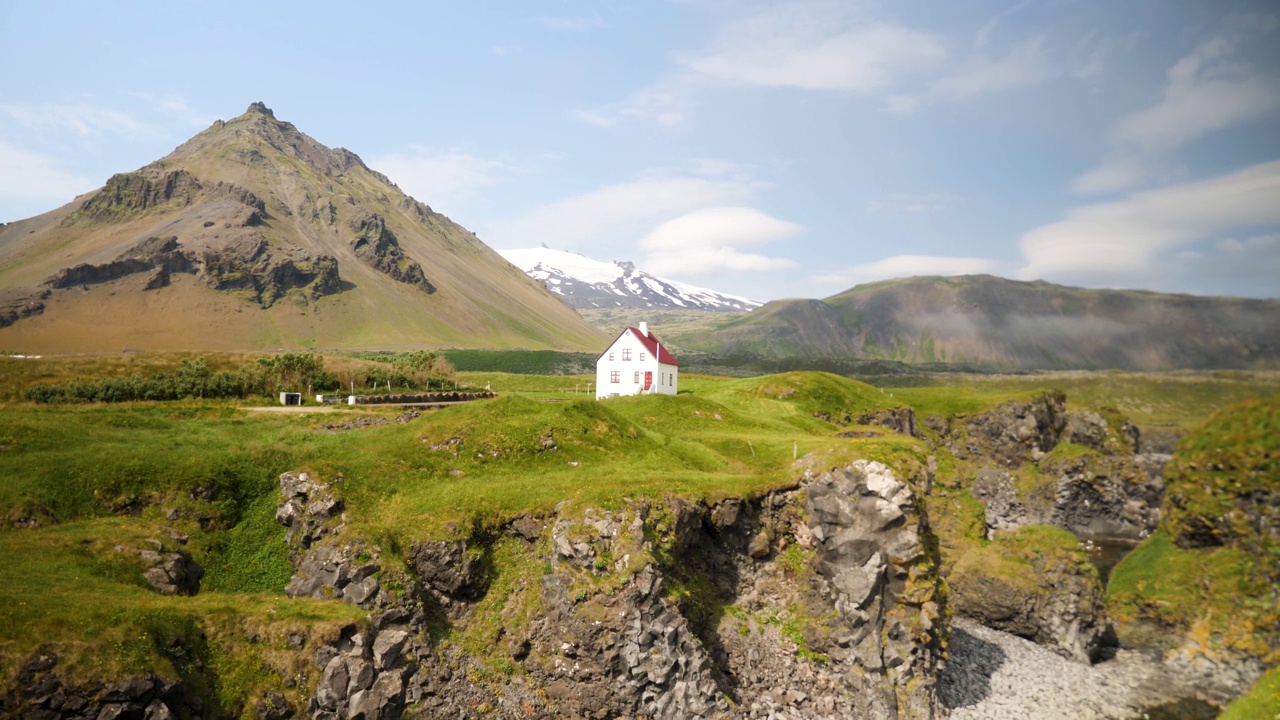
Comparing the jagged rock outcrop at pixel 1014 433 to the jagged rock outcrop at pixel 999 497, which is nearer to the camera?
the jagged rock outcrop at pixel 999 497

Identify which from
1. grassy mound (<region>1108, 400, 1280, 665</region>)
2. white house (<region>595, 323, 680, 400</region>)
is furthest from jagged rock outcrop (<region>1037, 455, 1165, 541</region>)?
grassy mound (<region>1108, 400, 1280, 665</region>)

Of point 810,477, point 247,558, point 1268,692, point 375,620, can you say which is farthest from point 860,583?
point 247,558

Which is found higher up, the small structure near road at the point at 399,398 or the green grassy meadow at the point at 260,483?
the small structure near road at the point at 399,398

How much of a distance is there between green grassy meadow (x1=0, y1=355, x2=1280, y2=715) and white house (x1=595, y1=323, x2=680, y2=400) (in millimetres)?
18013

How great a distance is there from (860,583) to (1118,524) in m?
56.2

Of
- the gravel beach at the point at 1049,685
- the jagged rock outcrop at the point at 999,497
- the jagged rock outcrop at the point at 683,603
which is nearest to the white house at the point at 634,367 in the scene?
the jagged rock outcrop at the point at 683,603

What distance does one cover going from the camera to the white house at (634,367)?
250 ft

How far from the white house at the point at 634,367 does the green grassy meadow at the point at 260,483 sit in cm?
1801

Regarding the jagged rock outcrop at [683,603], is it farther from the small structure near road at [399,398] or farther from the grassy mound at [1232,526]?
the small structure near road at [399,398]

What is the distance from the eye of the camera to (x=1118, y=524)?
232 ft

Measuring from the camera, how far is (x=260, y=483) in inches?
1377

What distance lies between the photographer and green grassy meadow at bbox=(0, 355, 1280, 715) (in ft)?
68.8

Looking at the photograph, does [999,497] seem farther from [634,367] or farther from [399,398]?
[399,398]

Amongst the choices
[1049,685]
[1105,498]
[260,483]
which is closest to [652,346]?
[260,483]
